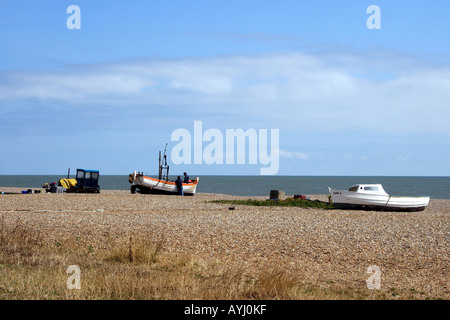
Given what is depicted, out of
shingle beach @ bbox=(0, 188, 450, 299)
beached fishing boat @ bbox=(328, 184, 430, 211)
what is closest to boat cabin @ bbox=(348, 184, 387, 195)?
beached fishing boat @ bbox=(328, 184, 430, 211)

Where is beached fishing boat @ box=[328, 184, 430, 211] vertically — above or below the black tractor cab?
below

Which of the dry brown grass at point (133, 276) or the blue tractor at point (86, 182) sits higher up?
the blue tractor at point (86, 182)

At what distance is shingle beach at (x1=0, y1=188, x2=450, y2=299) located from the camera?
13969mm

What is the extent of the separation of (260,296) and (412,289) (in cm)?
419

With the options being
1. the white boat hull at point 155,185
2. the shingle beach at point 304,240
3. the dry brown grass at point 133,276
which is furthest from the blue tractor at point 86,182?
the dry brown grass at point 133,276

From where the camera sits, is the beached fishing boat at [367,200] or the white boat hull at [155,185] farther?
the white boat hull at [155,185]

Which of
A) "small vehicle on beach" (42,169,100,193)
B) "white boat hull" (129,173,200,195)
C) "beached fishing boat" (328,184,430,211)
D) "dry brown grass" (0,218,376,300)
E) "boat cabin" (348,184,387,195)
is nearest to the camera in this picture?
"dry brown grass" (0,218,376,300)

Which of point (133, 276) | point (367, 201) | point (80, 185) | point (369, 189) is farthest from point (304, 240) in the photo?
point (80, 185)

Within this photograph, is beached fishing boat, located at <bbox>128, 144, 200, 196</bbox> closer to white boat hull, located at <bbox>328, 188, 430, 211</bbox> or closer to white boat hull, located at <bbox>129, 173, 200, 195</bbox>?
white boat hull, located at <bbox>129, 173, 200, 195</bbox>

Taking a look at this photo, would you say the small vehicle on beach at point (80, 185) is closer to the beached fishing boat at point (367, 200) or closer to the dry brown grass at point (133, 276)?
the beached fishing boat at point (367, 200)

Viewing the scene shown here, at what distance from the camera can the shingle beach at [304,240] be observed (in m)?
14.0
